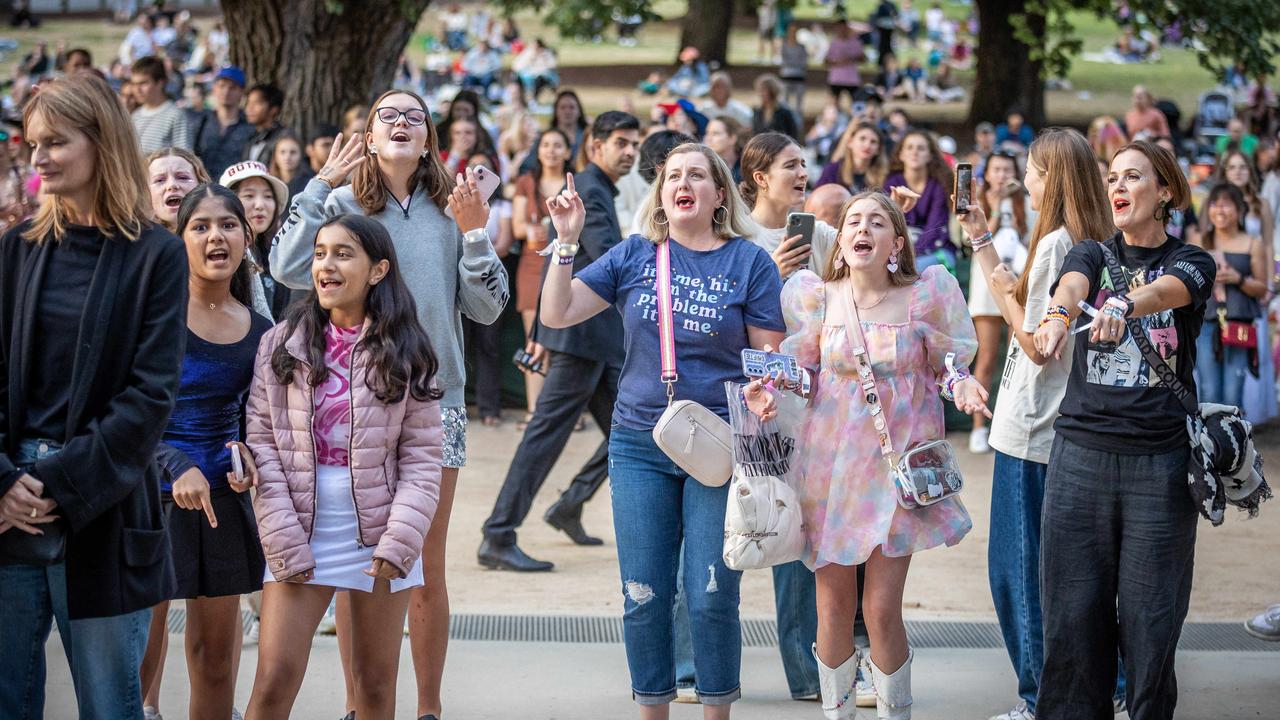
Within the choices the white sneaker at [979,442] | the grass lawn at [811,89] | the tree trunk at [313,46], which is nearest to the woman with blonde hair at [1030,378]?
the white sneaker at [979,442]

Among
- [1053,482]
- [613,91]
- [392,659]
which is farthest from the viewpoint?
[613,91]

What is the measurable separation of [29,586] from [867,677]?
3.15m

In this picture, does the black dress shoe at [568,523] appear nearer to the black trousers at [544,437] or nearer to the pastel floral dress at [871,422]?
the black trousers at [544,437]

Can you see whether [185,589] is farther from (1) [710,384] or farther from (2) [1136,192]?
(2) [1136,192]

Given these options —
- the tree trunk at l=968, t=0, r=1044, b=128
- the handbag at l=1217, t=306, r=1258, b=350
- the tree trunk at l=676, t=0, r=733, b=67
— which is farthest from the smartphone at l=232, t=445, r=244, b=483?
the tree trunk at l=676, t=0, r=733, b=67

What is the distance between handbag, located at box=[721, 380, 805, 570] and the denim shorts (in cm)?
94

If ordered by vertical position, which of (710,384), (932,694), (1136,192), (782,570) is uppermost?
(1136,192)

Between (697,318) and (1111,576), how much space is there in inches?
59.0

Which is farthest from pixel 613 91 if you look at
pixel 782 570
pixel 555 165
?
pixel 782 570

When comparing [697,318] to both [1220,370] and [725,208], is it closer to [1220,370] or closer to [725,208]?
[725,208]

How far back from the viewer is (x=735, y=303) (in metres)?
4.64

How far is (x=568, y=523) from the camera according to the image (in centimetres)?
767

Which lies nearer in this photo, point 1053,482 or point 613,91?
point 1053,482

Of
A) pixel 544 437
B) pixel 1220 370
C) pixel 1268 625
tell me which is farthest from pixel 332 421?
pixel 1220 370
